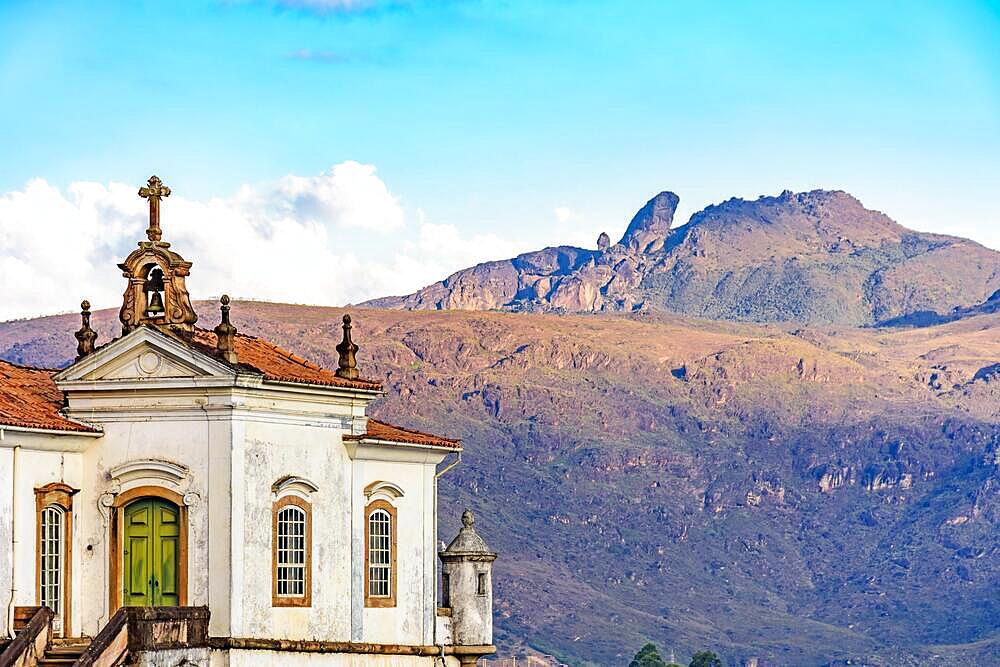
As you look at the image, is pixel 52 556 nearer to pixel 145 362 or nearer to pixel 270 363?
pixel 145 362

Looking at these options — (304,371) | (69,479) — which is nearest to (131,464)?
(69,479)

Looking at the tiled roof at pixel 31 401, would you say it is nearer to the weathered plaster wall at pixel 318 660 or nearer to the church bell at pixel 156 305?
the church bell at pixel 156 305

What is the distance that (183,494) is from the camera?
4578cm

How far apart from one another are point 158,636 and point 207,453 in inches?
162

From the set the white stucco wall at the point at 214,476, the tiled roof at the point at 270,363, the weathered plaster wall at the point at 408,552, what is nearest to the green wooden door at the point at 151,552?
the white stucco wall at the point at 214,476

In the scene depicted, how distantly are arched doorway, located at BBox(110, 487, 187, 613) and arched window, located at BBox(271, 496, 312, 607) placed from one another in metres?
1.92

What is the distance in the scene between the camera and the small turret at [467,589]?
5231 cm

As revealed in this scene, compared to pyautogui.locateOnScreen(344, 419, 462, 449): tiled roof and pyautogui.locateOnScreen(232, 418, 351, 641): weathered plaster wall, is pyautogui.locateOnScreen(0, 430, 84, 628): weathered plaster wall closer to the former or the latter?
pyautogui.locateOnScreen(232, 418, 351, 641): weathered plaster wall

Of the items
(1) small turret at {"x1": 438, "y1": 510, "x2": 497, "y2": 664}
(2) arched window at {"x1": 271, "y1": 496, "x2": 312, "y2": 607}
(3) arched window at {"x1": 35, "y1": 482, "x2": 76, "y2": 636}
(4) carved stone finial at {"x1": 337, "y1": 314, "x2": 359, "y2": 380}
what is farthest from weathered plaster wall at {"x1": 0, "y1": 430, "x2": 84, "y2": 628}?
(1) small turret at {"x1": 438, "y1": 510, "x2": 497, "y2": 664}

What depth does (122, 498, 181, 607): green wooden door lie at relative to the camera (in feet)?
151

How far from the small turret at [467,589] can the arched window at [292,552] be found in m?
5.53

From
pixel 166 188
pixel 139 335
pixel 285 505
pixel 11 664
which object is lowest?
pixel 11 664

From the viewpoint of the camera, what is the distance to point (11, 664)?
4109 centimetres

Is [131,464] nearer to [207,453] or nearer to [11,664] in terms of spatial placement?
[207,453]
